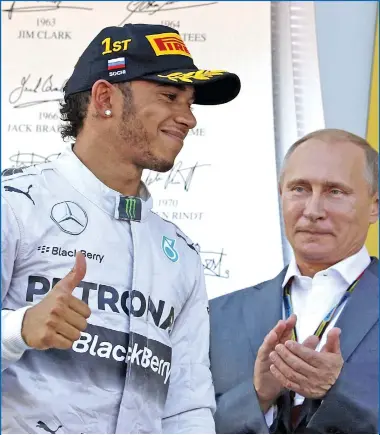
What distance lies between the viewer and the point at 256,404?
1.96 m

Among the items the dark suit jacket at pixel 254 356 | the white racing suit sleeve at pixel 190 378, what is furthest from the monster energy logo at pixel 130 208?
the dark suit jacket at pixel 254 356

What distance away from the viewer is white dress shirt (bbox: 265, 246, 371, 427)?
2.10m

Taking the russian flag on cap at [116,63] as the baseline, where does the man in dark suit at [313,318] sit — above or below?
below

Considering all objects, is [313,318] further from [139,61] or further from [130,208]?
[139,61]

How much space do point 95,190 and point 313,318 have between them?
592 millimetres

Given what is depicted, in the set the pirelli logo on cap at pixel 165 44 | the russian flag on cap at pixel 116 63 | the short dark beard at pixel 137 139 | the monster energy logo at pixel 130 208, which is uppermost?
the pirelli logo on cap at pixel 165 44

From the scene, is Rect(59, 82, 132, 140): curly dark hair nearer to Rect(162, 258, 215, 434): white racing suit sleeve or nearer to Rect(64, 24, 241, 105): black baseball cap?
Rect(64, 24, 241, 105): black baseball cap

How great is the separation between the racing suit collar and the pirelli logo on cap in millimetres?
234

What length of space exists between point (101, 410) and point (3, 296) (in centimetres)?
23

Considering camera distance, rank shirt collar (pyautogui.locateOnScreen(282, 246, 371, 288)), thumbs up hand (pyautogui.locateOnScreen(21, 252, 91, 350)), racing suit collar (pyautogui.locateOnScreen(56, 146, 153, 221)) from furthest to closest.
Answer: shirt collar (pyautogui.locateOnScreen(282, 246, 371, 288)) < racing suit collar (pyautogui.locateOnScreen(56, 146, 153, 221)) < thumbs up hand (pyautogui.locateOnScreen(21, 252, 91, 350))

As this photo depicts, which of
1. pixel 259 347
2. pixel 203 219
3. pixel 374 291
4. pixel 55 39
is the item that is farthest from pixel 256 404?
pixel 55 39

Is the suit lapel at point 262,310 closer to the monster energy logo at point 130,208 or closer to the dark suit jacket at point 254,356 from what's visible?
the dark suit jacket at point 254,356
